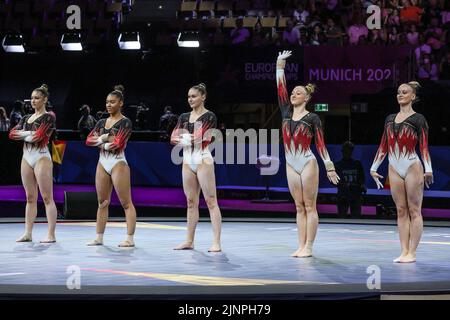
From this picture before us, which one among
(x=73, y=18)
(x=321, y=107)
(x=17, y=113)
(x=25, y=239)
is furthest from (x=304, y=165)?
(x=73, y=18)

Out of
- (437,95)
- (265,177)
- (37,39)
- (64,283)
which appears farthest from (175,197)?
(64,283)

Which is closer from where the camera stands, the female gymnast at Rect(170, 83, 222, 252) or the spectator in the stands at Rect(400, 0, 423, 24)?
the female gymnast at Rect(170, 83, 222, 252)

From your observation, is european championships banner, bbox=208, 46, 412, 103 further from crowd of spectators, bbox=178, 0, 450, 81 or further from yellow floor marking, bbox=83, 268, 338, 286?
yellow floor marking, bbox=83, 268, 338, 286

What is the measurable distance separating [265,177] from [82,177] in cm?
437

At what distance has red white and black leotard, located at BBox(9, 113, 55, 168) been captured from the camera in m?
11.0

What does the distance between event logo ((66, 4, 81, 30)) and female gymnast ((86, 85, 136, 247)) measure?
12265 millimetres

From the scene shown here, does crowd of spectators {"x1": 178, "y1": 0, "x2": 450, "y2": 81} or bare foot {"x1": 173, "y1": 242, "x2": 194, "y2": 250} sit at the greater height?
crowd of spectators {"x1": 178, "y1": 0, "x2": 450, "y2": 81}

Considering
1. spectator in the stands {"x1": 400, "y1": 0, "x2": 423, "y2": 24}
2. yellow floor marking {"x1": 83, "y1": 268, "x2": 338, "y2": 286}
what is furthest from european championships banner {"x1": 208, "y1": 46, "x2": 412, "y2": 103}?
yellow floor marking {"x1": 83, "y1": 268, "x2": 338, "y2": 286}

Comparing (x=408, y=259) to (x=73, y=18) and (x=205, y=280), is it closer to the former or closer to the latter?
(x=205, y=280)

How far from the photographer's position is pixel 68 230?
→ 43.0 feet

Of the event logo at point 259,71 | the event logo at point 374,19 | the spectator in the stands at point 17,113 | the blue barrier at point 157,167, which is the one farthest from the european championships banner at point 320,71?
the spectator in the stands at point 17,113

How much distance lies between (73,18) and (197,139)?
44.4ft

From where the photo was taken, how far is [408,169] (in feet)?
30.5

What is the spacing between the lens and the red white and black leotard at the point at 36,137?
11023 millimetres
